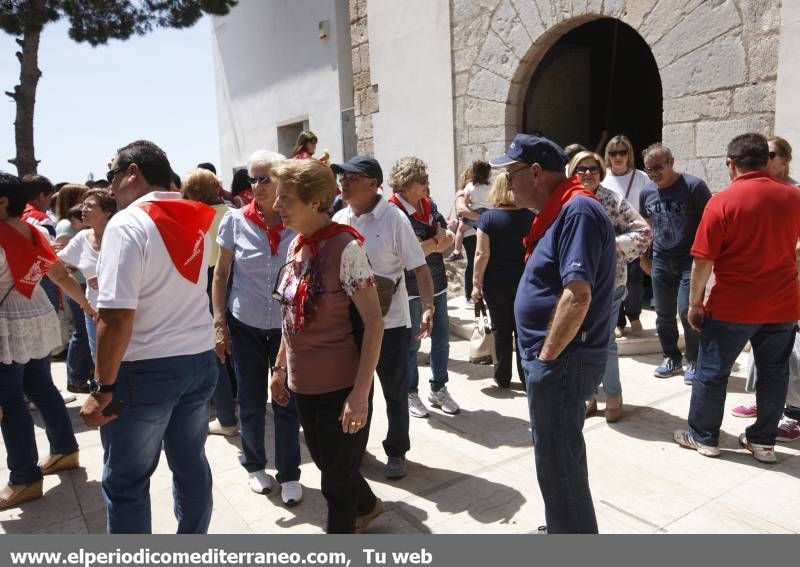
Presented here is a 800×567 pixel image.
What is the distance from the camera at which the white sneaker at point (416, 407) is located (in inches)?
164

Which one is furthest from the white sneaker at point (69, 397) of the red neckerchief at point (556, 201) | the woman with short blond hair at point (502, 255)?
the red neckerchief at point (556, 201)

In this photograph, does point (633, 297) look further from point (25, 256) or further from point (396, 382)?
point (25, 256)

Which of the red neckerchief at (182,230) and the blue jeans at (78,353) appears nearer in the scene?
the red neckerchief at (182,230)

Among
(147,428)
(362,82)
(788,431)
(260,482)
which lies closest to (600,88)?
(362,82)

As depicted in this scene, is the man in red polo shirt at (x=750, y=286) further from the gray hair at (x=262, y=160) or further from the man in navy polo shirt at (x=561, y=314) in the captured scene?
the gray hair at (x=262, y=160)

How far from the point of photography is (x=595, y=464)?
332cm

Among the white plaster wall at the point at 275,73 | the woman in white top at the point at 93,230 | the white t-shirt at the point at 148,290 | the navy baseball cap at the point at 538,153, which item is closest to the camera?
the white t-shirt at the point at 148,290

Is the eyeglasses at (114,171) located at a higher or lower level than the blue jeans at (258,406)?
higher

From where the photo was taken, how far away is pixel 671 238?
174 inches

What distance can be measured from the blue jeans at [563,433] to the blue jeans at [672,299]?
2633mm

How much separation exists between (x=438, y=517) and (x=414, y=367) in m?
1.33

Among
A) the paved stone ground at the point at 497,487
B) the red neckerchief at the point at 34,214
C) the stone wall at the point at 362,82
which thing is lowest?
the paved stone ground at the point at 497,487

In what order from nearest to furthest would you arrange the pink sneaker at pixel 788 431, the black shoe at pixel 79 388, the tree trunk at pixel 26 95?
the pink sneaker at pixel 788 431
the black shoe at pixel 79 388
the tree trunk at pixel 26 95

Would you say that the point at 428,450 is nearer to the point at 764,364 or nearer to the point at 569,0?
the point at 764,364
